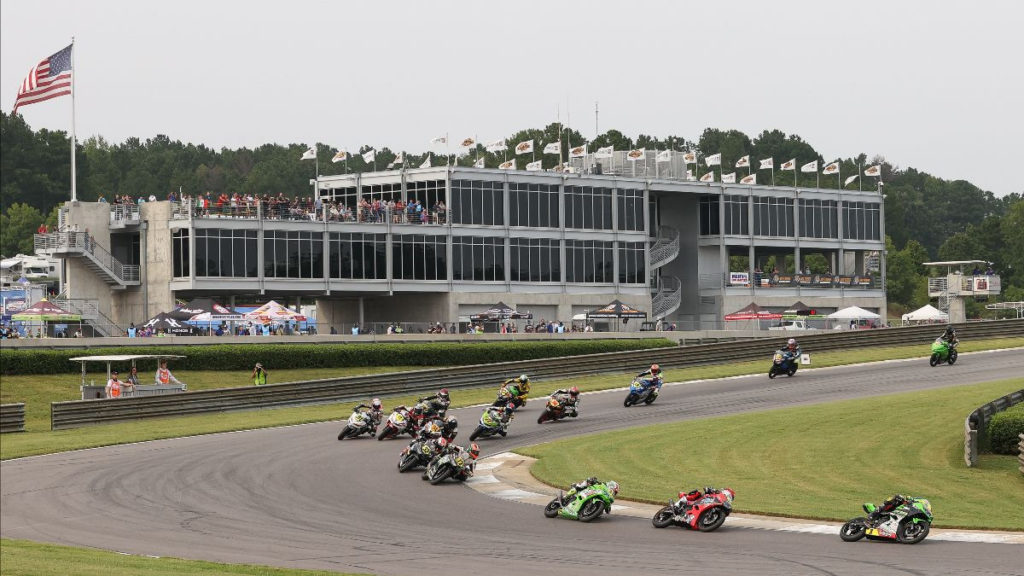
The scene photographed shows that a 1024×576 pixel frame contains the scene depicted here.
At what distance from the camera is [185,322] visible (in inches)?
2675

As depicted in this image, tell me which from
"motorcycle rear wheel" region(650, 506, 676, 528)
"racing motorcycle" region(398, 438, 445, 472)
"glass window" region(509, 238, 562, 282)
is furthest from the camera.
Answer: "glass window" region(509, 238, 562, 282)

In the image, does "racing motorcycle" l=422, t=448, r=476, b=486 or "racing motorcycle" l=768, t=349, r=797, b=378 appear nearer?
"racing motorcycle" l=422, t=448, r=476, b=486

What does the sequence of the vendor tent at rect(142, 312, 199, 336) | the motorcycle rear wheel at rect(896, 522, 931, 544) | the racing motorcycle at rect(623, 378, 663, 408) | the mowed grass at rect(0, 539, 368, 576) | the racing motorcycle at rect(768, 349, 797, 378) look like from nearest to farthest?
1. the mowed grass at rect(0, 539, 368, 576)
2. the motorcycle rear wheel at rect(896, 522, 931, 544)
3. the racing motorcycle at rect(623, 378, 663, 408)
4. the racing motorcycle at rect(768, 349, 797, 378)
5. the vendor tent at rect(142, 312, 199, 336)

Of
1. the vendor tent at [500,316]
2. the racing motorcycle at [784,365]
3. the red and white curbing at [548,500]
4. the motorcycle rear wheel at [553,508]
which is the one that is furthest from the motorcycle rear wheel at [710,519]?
the vendor tent at [500,316]

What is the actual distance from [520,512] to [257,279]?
6536 centimetres

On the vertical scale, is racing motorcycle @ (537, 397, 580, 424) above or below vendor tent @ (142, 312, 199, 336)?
below

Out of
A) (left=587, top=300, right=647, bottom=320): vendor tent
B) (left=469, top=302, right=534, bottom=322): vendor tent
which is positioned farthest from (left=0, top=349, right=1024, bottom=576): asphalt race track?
(left=469, top=302, right=534, bottom=322): vendor tent

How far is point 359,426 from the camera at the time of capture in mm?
38688

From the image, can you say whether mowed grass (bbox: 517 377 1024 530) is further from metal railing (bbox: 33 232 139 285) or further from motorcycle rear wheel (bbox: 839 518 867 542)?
metal railing (bbox: 33 232 139 285)

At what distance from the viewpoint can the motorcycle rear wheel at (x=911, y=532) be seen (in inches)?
824

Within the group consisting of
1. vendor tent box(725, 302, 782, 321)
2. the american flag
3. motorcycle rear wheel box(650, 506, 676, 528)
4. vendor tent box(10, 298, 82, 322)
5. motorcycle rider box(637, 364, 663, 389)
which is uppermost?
the american flag

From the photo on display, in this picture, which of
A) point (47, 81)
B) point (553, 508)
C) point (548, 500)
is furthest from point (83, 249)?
point (553, 508)

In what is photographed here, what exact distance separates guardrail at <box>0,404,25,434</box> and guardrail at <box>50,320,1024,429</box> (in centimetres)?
96

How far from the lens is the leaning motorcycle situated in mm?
38094
